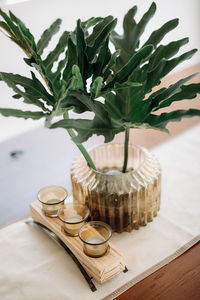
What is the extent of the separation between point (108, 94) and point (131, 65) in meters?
0.12

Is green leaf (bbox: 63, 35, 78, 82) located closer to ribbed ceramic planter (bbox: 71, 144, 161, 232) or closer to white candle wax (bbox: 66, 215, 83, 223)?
ribbed ceramic planter (bbox: 71, 144, 161, 232)

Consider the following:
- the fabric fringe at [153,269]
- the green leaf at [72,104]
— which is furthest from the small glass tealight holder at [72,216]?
the green leaf at [72,104]

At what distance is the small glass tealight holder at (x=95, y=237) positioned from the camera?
2.96ft

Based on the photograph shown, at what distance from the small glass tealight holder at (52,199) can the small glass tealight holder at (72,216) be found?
0.11 ft

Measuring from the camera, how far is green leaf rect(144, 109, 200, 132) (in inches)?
31.2

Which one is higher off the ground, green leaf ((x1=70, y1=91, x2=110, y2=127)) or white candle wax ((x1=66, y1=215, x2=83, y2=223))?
green leaf ((x1=70, y1=91, x2=110, y2=127))

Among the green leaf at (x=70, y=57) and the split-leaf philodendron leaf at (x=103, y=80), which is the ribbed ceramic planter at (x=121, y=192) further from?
the green leaf at (x=70, y=57)

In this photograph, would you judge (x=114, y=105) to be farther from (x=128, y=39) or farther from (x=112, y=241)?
(x=112, y=241)

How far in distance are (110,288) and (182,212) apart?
0.33 metres

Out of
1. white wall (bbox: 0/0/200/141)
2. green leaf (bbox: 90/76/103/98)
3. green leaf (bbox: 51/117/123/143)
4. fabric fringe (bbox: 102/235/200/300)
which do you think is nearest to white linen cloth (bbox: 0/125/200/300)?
fabric fringe (bbox: 102/235/200/300)

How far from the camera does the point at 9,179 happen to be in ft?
4.59

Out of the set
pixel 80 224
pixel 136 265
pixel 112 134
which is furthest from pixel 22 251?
pixel 112 134

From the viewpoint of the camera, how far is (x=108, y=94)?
916mm

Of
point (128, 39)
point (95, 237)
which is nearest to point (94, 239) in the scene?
point (95, 237)
